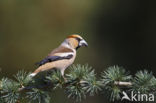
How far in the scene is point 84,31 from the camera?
34.4 feet

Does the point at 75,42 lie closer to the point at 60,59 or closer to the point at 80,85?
the point at 60,59

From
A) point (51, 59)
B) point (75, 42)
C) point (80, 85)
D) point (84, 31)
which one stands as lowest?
point (80, 85)

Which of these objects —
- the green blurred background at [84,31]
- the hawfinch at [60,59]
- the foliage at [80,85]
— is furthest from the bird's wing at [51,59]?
the green blurred background at [84,31]

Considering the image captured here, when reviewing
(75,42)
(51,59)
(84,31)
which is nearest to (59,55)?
(51,59)

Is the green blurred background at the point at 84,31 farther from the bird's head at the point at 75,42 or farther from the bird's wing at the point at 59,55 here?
the bird's wing at the point at 59,55

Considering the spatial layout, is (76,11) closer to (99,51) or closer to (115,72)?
(99,51)

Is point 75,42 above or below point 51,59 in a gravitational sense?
above

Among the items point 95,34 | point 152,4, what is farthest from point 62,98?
point 152,4

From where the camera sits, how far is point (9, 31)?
31.9 ft

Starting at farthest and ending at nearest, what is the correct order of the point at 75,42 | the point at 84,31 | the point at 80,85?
the point at 84,31
the point at 75,42
the point at 80,85

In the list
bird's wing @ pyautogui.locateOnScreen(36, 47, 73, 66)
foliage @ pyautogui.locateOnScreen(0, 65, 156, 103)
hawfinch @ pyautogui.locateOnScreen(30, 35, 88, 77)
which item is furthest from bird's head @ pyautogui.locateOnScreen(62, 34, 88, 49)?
foliage @ pyautogui.locateOnScreen(0, 65, 156, 103)

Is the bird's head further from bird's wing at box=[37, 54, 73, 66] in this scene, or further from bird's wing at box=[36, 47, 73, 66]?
bird's wing at box=[37, 54, 73, 66]

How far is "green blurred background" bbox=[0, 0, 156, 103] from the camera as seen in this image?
942 centimetres

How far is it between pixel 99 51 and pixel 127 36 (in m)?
0.85
